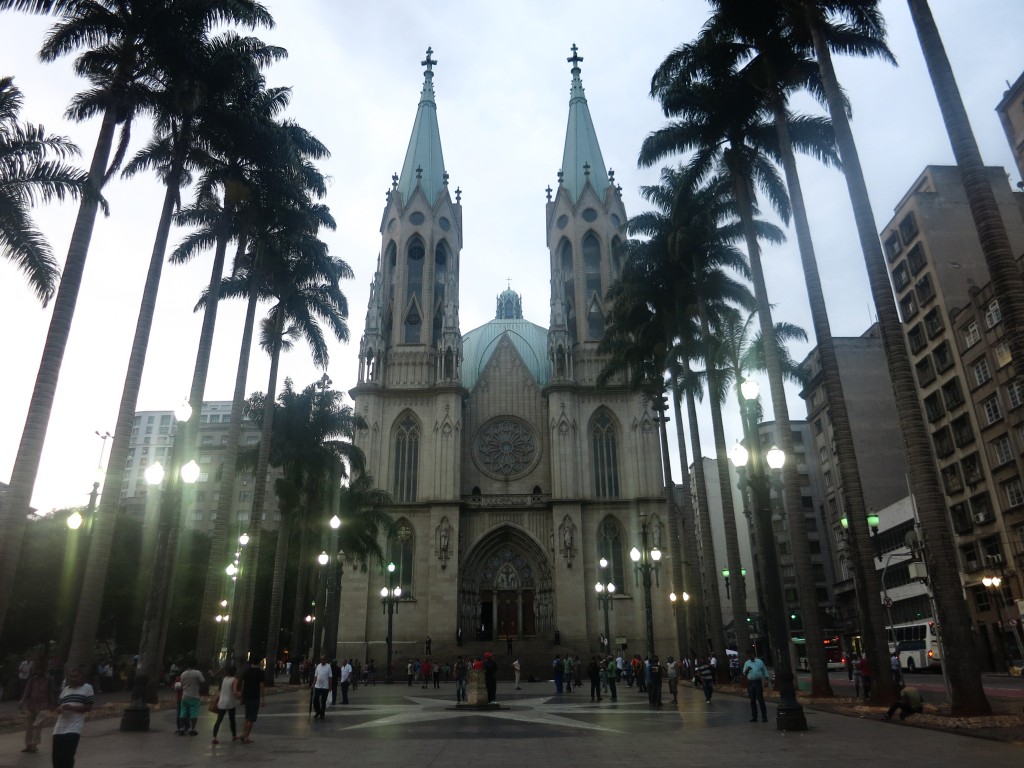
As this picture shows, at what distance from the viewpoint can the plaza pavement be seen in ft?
32.7

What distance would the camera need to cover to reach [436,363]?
52.8m

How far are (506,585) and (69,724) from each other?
141 feet

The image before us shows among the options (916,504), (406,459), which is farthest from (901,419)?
(406,459)

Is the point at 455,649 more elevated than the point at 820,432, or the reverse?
the point at 820,432

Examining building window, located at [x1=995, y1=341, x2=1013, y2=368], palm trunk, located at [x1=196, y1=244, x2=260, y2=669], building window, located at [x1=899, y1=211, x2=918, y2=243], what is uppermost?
building window, located at [x1=899, y1=211, x2=918, y2=243]

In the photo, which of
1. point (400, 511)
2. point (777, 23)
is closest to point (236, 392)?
point (777, 23)

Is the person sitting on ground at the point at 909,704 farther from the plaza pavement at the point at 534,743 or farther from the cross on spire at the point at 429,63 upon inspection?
the cross on spire at the point at 429,63

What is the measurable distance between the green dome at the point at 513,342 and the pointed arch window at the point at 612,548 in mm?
13591

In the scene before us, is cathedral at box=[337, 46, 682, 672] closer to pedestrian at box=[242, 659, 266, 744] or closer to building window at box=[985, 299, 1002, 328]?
building window at box=[985, 299, 1002, 328]

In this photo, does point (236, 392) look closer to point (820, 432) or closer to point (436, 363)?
point (436, 363)

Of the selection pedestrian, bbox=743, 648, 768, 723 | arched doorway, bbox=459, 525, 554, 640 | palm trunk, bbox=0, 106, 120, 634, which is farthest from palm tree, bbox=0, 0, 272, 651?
arched doorway, bbox=459, 525, 554, 640

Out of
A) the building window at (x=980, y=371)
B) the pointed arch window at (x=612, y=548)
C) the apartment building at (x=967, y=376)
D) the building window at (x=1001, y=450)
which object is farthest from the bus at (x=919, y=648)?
the pointed arch window at (x=612, y=548)

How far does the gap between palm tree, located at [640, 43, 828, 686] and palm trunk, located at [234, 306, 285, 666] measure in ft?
54.6

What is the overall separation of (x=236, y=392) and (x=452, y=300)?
3064 cm
